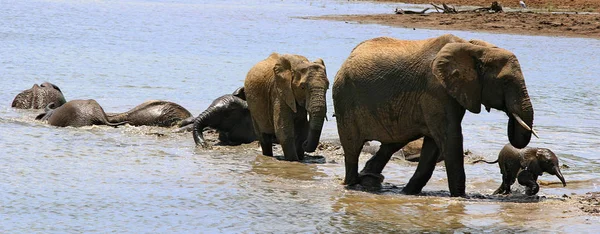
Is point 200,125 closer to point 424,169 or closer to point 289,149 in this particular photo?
point 289,149

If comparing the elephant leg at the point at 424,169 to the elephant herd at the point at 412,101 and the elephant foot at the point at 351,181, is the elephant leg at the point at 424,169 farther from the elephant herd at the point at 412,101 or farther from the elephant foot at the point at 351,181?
the elephant foot at the point at 351,181

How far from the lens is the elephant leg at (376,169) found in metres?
11.5

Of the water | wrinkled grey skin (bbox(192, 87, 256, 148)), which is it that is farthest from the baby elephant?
wrinkled grey skin (bbox(192, 87, 256, 148))

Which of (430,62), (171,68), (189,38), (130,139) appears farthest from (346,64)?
(189,38)

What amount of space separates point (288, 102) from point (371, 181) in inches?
72.1

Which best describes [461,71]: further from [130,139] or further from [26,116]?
[26,116]

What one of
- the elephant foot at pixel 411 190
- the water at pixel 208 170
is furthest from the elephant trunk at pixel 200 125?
the elephant foot at pixel 411 190

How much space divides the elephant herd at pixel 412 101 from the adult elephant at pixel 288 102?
1 cm

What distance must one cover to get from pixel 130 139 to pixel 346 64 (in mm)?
4574

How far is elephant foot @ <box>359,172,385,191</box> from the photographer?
11492mm

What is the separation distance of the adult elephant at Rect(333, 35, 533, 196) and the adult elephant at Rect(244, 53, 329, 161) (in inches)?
41.3

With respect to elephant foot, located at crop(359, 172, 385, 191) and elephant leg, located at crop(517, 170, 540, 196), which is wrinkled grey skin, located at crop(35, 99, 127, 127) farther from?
elephant leg, located at crop(517, 170, 540, 196)

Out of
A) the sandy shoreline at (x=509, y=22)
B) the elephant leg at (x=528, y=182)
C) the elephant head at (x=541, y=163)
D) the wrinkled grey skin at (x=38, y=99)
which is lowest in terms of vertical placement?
the sandy shoreline at (x=509, y=22)

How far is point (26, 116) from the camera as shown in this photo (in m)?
17.1
